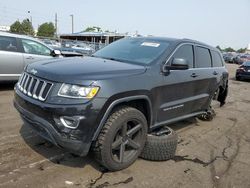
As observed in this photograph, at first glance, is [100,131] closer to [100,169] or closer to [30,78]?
[100,169]

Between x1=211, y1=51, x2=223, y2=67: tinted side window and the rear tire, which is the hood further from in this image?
x1=211, y1=51, x2=223, y2=67: tinted side window

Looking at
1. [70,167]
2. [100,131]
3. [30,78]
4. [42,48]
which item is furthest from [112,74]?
[42,48]

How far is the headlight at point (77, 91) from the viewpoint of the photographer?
364 cm

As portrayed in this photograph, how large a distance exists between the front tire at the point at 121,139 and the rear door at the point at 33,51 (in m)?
5.84

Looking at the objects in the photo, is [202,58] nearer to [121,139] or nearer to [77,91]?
[121,139]

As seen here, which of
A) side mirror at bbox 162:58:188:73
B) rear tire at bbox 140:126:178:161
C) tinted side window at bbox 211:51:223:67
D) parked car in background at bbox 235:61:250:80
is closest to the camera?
rear tire at bbox 140:126:178:161

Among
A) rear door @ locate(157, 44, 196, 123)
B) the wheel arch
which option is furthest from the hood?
rear door @ locate(157, 44, 196, 123)

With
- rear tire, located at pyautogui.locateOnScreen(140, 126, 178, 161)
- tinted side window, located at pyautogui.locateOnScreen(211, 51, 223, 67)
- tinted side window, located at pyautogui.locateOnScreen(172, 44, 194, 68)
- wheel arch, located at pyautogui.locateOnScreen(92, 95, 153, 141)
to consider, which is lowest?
rear tire, located at pyautogui.locateOnScreen(140, 126, 178, 161)

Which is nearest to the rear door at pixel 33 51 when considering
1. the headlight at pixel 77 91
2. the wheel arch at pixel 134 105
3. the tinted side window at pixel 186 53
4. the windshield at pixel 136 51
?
the windshield at pixel 136 51

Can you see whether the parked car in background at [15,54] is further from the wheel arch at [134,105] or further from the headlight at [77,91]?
the headlight at [77,91]

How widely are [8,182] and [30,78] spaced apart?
1.37 m

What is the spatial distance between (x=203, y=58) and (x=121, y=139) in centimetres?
304

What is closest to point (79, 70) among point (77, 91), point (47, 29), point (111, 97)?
point (77, 91)

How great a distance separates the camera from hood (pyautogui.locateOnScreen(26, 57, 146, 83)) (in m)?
3.74
